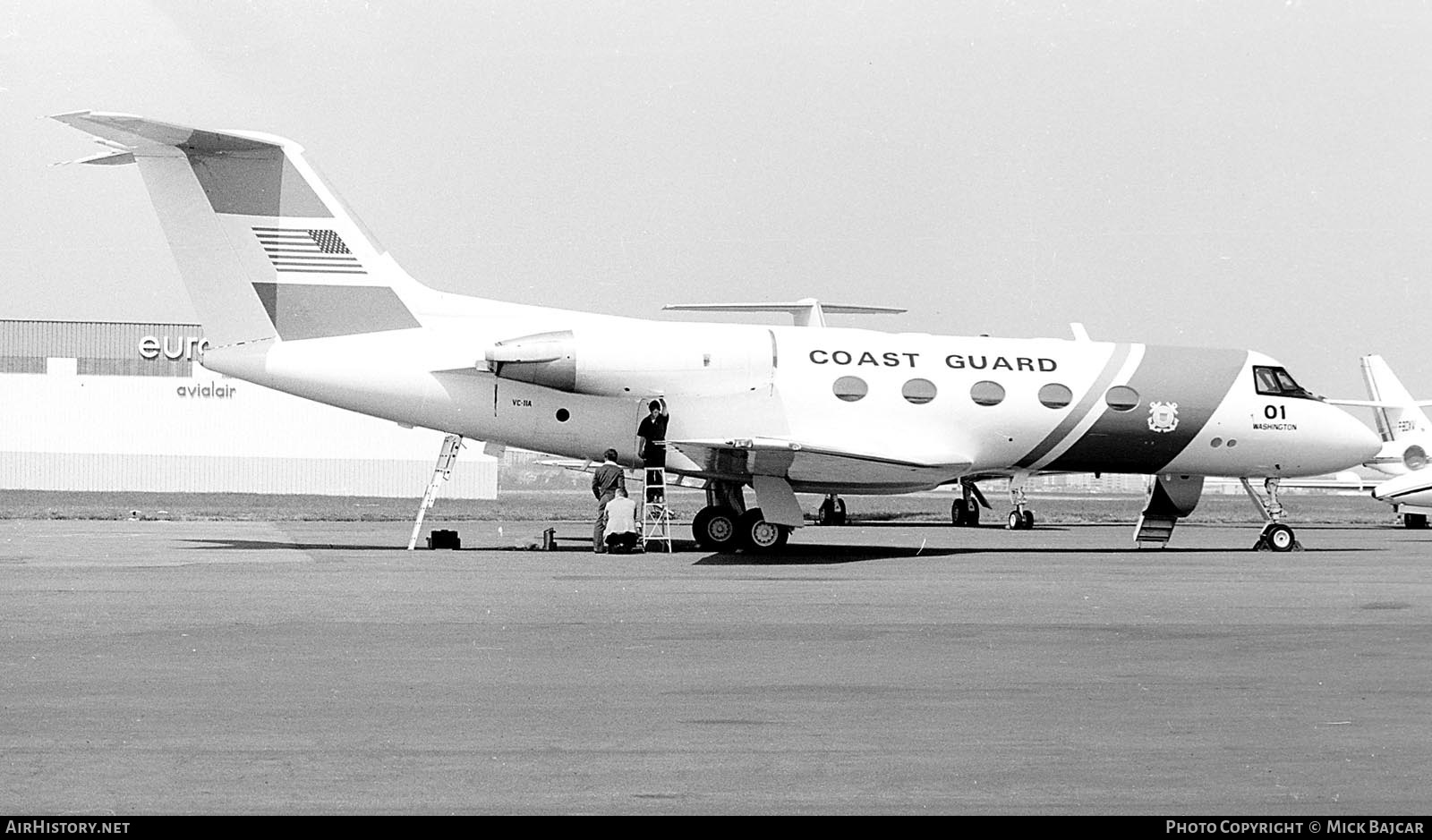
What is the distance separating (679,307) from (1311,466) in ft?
77.8

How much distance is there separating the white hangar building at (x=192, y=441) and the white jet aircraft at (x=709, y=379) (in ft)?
115

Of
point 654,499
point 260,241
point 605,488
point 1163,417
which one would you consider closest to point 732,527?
point 654,499

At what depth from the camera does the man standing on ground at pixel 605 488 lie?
20953 mm

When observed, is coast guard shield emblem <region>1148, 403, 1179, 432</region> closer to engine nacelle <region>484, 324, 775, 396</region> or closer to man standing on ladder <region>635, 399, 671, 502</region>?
engine nacelle <region>484, 324, 775, 396</region>

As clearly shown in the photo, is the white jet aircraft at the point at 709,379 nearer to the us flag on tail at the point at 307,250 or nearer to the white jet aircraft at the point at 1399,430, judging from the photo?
the us flag on tail at the point at 307,250

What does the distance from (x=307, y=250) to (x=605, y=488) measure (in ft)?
17.0

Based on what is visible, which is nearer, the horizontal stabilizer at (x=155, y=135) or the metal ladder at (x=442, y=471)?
the horizontal stabilizer at (x=155, y=135)

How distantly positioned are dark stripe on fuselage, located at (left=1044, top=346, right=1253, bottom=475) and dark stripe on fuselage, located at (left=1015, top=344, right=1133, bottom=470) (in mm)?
259

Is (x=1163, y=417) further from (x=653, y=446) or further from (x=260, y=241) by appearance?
(x=260, y=241)

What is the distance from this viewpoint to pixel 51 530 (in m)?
25.3

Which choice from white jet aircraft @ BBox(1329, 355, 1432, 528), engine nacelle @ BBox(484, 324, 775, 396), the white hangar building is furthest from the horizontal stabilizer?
the white hangar building

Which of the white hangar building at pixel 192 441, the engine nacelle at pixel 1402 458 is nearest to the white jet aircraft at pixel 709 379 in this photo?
the engine nacelle at pixel 1402 458
